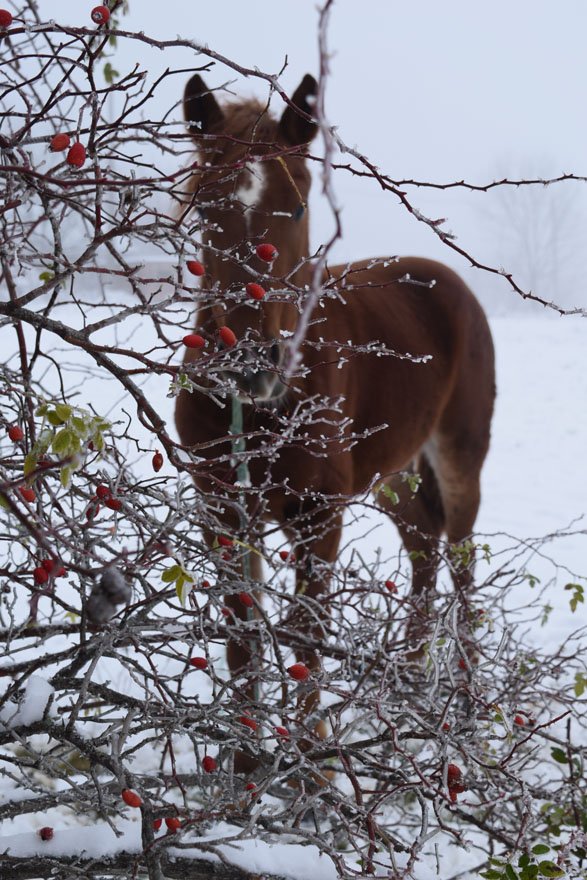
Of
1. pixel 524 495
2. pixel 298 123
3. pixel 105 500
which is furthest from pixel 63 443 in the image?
pixel 524 495

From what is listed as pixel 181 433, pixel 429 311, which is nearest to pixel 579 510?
pixel 429 311

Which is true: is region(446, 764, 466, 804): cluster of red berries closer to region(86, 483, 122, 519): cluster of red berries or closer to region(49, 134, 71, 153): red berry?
region(86, 483, 122, 519): cluster of red berries

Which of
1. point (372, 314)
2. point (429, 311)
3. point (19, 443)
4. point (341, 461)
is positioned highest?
point (429, 311)

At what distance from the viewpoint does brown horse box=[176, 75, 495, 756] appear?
6.54 ft

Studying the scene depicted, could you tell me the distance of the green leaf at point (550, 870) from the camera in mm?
A: 1272

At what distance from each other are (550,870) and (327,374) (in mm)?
1926

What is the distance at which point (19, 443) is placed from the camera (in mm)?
1307

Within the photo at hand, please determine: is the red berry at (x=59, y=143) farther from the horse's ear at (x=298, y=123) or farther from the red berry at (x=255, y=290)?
the horse's ear at (x=298, y=123)

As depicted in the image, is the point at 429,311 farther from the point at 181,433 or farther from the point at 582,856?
the point at 582,856

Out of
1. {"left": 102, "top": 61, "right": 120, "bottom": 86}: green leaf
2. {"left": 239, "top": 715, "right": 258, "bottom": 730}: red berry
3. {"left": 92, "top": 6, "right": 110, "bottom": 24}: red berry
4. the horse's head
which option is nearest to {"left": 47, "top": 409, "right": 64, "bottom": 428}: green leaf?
{"left": 92, "top": 6, "right": 110, "bottom": 24}: red berry

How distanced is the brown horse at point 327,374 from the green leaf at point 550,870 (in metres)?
0.72

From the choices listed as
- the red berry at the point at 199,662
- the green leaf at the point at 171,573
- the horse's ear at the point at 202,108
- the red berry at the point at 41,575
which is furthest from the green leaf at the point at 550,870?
the horse's ear at the point at 202,108

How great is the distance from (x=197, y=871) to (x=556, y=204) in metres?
38.9

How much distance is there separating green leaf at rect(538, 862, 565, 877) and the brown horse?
719 mm
